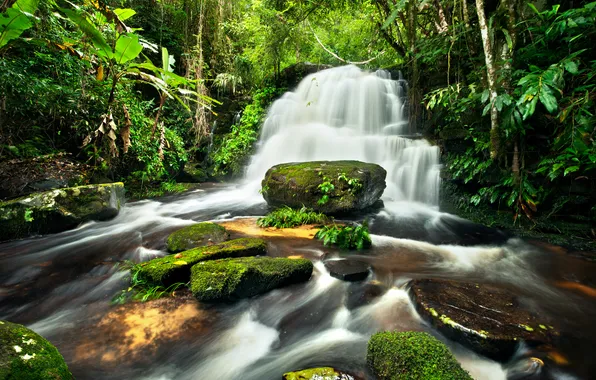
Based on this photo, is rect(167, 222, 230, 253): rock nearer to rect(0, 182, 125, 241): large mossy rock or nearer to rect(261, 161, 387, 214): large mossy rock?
rect(261, 161, 387, 214): large mossy rock

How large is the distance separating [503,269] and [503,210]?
205 centimetres

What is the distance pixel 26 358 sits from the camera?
1.41 metres

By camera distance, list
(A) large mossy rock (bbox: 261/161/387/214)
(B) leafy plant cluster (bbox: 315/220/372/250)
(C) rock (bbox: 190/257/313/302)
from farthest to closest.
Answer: (A) large mossy rock (bbox: 261/161/387/214)
(B) leafy plant cluster (bbox: 315/220/372/250)
(C) rock (bbox: 190/257/313/302)

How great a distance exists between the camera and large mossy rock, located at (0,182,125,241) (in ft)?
13.6

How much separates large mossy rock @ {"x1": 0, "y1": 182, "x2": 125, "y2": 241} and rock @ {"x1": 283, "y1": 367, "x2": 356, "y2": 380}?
4.70m

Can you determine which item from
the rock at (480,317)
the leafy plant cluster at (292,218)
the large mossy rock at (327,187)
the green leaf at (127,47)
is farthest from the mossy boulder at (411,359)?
the green leaf at (127,47)

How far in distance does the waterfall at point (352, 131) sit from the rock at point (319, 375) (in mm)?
5332

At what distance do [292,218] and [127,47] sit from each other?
3536 mm

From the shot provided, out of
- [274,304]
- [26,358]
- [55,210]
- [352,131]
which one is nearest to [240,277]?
[274,304]

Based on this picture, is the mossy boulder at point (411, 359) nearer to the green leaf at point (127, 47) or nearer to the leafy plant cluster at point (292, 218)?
the leafy plant cluster at point (292, 218)

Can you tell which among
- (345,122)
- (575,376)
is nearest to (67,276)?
(575,376)

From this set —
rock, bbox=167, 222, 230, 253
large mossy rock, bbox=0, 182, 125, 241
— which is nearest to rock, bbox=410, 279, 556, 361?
rock, bbox=167, 222, 230, 253

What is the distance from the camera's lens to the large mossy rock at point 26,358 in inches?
52.8

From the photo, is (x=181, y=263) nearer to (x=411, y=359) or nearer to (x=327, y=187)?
(x=411, y=359)
